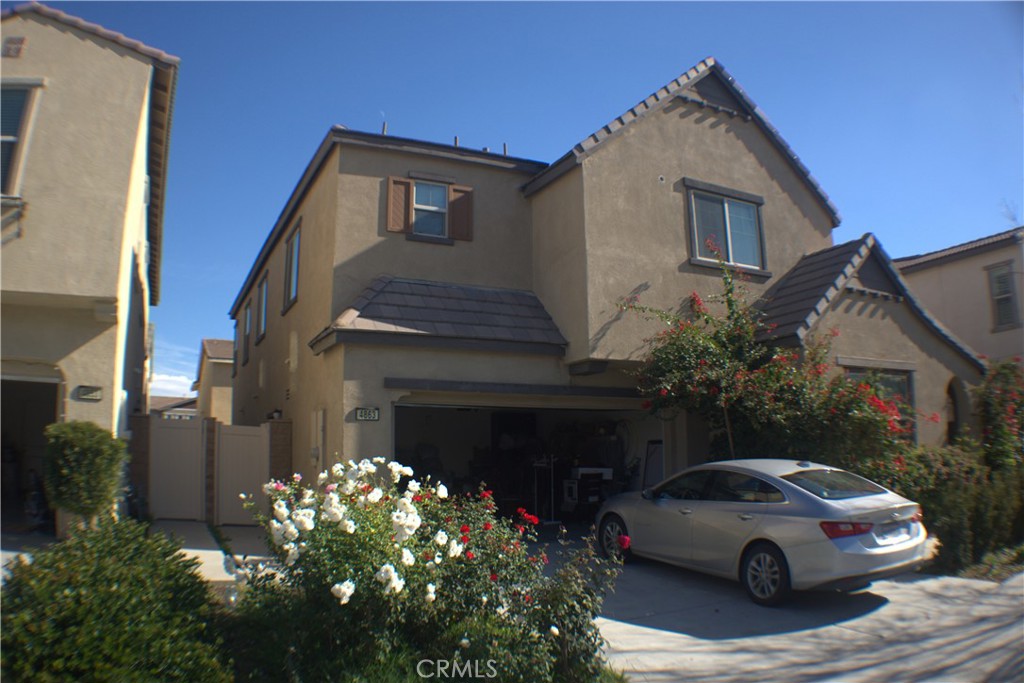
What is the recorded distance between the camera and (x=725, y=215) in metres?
13.8

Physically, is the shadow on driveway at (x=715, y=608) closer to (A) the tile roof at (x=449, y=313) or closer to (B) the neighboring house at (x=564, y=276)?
(B) the neighboring house at (x=564, y=276)

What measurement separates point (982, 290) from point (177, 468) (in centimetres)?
1952

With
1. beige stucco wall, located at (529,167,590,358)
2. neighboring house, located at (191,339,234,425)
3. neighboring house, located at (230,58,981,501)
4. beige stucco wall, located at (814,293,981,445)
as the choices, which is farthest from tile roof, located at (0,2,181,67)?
neighboring house, located at (191,339,234,425)

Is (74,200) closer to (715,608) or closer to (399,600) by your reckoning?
(399,600)

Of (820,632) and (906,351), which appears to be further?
(906,351)

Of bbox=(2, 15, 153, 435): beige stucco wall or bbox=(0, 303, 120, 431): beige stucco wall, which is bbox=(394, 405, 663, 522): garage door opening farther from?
bbox=(2, 15, 153, 435): beige stucco wall

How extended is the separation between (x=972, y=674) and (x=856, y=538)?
1614mm

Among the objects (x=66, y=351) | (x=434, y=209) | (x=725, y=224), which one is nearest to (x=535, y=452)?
(x=434, y=209)

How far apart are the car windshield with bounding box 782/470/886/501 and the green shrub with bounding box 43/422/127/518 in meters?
8.09

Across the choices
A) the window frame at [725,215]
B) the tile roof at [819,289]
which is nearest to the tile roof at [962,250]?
the tile roof at [819,289]

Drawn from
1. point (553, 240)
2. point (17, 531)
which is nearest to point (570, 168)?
point (553, 240)

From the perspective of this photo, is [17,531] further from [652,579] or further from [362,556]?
[652,579]

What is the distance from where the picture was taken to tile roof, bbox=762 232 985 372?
12227mm

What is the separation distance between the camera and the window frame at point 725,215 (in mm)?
13219
